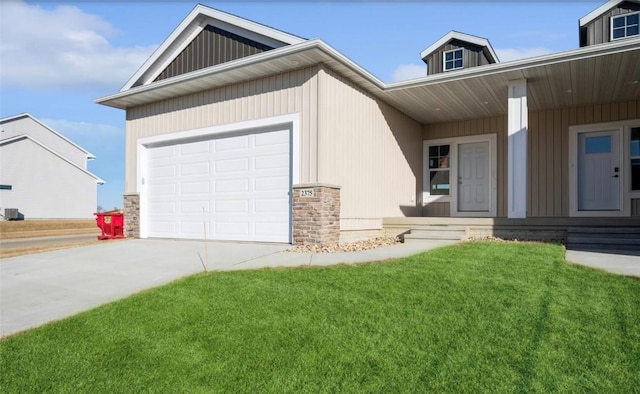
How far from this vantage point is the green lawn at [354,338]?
9.81ft

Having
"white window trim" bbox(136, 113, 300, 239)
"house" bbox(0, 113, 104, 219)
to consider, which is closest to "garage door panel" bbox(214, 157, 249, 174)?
"white window trim" bbox(136, 113, 300, 239)

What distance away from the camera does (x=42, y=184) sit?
23.1 metres

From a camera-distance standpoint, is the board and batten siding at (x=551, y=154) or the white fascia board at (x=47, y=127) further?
the white fascia board at (x=47, y=127)

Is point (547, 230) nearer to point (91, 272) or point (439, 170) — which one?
point (439, 170)

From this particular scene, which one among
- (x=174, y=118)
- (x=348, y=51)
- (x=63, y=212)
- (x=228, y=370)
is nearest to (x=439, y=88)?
(x=348, y=51)

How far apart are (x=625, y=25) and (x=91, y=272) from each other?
15563 millimetres

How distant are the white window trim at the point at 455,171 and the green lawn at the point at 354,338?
254 inches

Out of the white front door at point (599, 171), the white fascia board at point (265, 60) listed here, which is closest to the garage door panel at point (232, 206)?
the white fascia board at point (265, 60)

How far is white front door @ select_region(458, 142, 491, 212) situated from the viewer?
11.8 metres

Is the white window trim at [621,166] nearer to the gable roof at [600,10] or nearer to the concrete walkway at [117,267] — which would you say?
the concrete walkway at [117,267]

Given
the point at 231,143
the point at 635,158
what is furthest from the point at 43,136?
the point at 635,158

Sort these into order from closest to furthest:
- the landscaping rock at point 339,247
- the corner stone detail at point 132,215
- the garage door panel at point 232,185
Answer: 1. the landscaping rock at point 339,247
2. the garage door panel at point 232,185
3. the corner stone detail at point 132,215

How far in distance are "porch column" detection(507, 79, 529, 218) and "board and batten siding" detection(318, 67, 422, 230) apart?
290 cm

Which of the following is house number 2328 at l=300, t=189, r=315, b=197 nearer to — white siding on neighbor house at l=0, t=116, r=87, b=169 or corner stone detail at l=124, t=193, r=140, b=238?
corner stone detail at l=124, t=193, r=140, b=238
